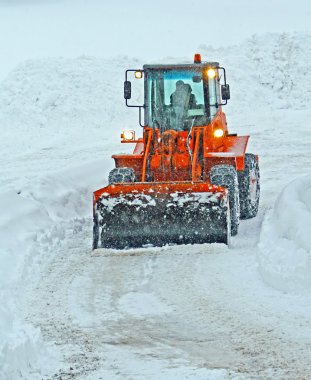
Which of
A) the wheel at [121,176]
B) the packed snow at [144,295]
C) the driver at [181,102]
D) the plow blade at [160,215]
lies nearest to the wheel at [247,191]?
the packed snow at [144,295]

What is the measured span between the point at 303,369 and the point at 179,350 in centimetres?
92

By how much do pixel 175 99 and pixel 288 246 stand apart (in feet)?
13.0

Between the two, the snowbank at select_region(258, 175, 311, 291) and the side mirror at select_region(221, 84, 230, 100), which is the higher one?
the side mirror at select_region(221, 84, 230, 100)

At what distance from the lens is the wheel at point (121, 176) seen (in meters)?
10.8

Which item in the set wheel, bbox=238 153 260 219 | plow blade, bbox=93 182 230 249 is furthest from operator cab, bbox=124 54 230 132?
plow blade, bbox=93 182 230 249

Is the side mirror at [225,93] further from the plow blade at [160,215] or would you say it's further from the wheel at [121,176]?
the plow blade at [160,215]

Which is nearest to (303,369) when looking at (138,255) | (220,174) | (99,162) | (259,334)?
(259,334)

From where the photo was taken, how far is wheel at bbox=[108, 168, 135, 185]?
10750 mm

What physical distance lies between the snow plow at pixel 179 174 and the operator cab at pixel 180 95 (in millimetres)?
13

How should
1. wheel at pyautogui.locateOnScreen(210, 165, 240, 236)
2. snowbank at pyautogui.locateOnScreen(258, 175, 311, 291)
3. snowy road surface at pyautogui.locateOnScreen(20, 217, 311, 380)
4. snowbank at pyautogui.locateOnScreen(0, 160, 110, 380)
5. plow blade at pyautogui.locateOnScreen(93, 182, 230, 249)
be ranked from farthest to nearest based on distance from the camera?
wheel at pyautogui.locateOnScreen(210, 165, 240, 236) < plow blade at pyautogui.locateOnScreen(93, 182, 230, 249) < snowbank at pyautogui.locateOnScreen(258, 175, 311, 291) < snowy road surface at pyautogui.locateOnScreen(20, 217, 311, 380) < snowbank at pyautogui.locateOnScreen(0, 160, 110, 380)

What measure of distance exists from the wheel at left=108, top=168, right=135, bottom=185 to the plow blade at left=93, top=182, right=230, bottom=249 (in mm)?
1272

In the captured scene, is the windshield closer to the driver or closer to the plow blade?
the driver

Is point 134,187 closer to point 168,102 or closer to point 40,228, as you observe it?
point 40,228

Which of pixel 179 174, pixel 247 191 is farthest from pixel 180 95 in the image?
pixel 247 191
